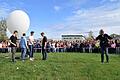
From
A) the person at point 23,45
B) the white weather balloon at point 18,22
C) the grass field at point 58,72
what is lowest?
the grass field at point 58,72

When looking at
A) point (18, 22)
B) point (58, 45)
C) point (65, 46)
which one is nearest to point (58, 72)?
point (18, 22)

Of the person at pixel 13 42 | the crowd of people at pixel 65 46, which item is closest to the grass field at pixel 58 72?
the person at pixel 13 42

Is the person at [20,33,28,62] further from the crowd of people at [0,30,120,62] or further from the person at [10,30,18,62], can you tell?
the person at [10,30,18,62]

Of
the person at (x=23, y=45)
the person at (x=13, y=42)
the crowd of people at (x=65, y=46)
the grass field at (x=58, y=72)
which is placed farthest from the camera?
the crowd of people at (x=65, y=46)

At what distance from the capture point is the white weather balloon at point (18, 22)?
65.8ft

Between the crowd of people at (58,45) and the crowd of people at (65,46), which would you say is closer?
the crowd of people at (58,45)

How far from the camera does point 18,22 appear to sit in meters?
20.2

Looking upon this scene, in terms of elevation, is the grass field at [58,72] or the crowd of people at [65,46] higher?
the crowd of people at [65,46]

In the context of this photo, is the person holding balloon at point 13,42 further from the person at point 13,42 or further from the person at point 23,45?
the person at point 23,45

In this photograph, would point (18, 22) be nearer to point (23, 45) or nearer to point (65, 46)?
point (23, 45)

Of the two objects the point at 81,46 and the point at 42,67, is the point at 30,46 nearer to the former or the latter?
the point at 42,67

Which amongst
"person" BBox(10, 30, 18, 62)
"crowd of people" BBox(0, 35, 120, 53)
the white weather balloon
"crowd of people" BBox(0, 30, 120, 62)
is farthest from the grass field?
"crowd of people" BBox(0, 35, 120, 53)

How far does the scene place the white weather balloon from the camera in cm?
2005

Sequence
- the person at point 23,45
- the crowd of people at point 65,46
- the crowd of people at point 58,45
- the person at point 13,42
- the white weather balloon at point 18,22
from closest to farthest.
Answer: the person at point 13,42
the crowd of people at point 58,45
the person at point 23,45
the white weather balloon at point 18,22
the crowd of people at point 65,46
